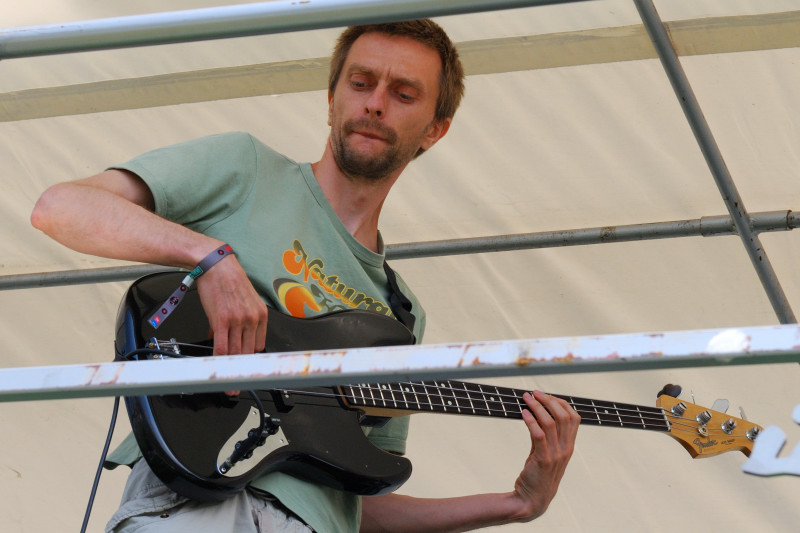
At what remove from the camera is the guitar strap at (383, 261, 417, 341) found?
1.47 m

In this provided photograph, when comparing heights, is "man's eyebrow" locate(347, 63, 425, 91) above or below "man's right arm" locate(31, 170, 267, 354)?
above

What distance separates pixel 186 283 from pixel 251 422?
6.3 inches

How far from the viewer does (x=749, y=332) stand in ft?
2.14

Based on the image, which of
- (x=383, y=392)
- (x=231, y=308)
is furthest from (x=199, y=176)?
(x=383, y=392)

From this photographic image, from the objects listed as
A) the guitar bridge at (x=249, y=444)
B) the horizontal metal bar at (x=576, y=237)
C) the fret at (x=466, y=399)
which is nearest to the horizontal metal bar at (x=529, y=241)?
the horizontal metal bar at (x=576, y=237)

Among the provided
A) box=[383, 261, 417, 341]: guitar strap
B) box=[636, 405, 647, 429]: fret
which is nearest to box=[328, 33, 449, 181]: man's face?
box=[383, 261, 417, 341]: guitar strap

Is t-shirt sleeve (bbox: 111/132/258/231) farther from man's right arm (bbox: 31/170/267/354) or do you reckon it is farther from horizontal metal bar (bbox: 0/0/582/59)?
horizontal metal bar (bbox: 0/0/582/59)

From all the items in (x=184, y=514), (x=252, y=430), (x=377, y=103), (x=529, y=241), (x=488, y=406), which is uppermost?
Result: (x=529, y=241)

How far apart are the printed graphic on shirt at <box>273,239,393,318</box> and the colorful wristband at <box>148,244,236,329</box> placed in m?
0.13

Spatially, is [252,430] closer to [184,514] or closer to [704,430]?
[184,514]

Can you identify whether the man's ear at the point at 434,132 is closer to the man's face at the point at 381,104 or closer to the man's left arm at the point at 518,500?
the man's face at the point at 381,104

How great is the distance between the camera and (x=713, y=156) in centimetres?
160

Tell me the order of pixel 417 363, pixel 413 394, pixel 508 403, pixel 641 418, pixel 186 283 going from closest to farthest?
pixel 417 363 → pixel 186 283 → pixel 413 394 → pixel 508 403 → pixel 641 418

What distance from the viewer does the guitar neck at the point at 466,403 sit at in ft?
4.22
